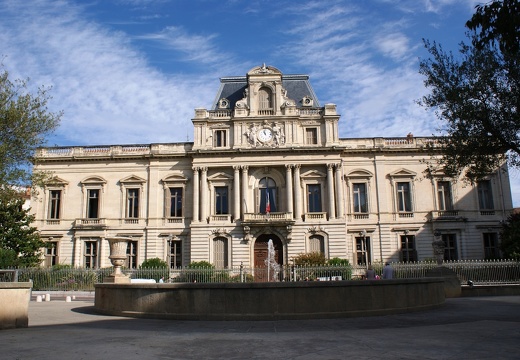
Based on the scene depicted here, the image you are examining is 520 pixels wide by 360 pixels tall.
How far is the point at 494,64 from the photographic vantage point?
645 inches

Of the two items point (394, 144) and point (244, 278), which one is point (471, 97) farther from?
point (394, 144)

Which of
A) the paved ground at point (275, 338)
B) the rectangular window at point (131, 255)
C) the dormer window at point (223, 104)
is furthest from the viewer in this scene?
the dormer window at point (223, 104)

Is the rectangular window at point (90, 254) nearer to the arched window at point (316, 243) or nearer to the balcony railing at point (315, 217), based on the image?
the balcony railing at point (315, 217)

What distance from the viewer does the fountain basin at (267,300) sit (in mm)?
12531

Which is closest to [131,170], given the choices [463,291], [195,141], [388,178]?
[195,141]

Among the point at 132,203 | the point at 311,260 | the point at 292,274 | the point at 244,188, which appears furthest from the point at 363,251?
the point at 132,203

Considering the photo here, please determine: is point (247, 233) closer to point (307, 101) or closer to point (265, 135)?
point (265, 135)

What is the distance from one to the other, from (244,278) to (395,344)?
20376mm

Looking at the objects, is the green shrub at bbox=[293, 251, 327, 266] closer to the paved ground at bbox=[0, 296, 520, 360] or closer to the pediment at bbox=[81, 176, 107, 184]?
the pediment at bbox=[81, 176, 107, 184]

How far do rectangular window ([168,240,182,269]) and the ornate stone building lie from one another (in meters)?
0.08

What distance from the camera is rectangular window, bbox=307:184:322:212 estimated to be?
38125mm

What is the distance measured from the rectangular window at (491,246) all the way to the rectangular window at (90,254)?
32413 millimetres

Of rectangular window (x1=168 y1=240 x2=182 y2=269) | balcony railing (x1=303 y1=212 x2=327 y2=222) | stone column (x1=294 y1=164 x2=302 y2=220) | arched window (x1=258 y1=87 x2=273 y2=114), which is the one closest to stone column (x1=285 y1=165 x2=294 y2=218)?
stone column (x1=294 y1=164 x2=302 y2=220)

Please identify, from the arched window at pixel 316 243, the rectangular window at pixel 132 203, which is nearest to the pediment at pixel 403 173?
the arched window at pixel 316 243
